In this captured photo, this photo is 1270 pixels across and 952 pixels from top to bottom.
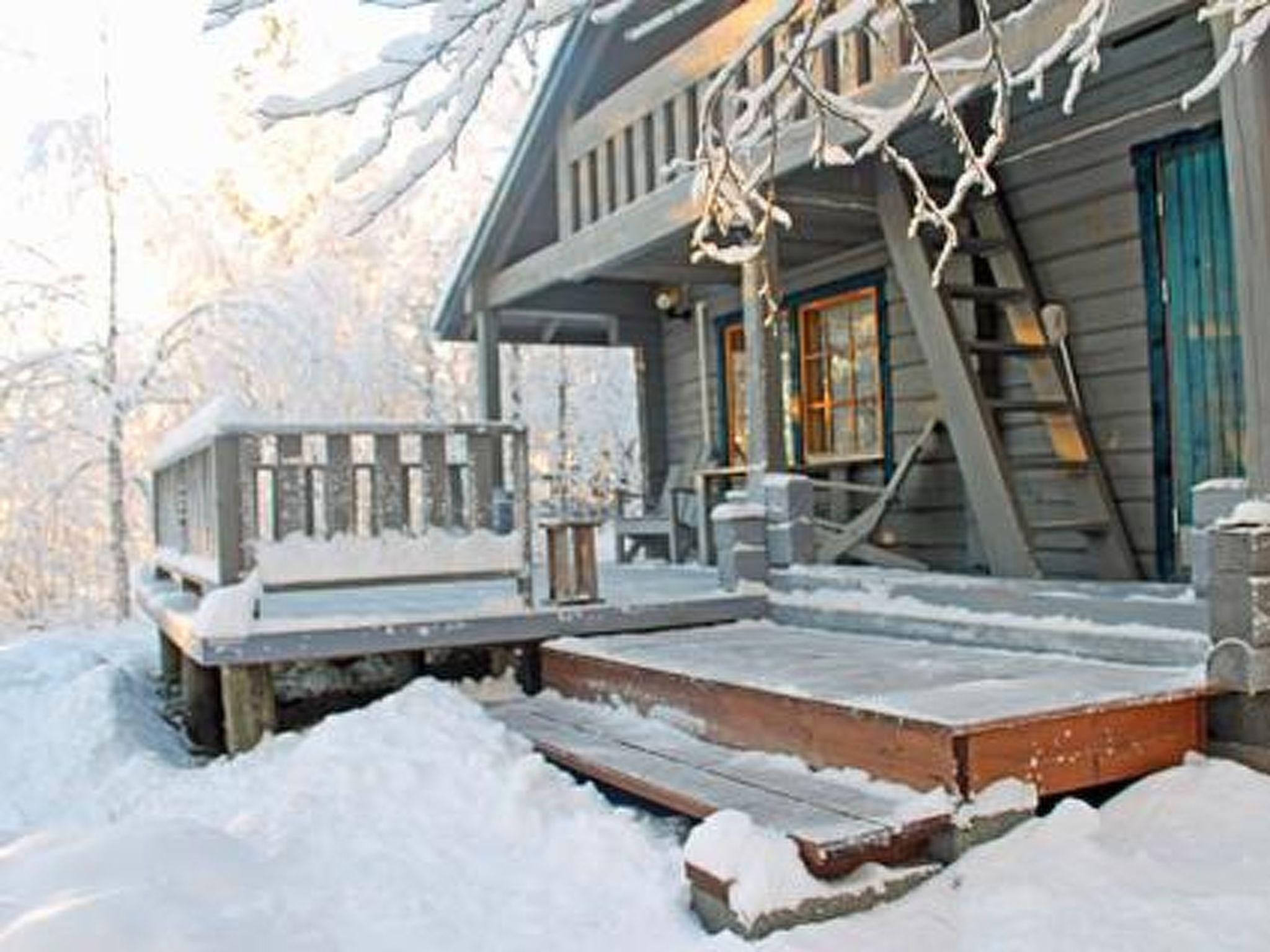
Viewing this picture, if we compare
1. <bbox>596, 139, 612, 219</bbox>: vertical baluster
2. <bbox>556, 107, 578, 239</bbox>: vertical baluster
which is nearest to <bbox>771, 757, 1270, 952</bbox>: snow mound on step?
<bbox>596, 139, 612, 219</bbox>: vertical baluster

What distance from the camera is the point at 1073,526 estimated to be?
5.70m

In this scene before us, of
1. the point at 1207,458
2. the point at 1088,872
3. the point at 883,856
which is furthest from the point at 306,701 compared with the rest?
the point at 1207,458

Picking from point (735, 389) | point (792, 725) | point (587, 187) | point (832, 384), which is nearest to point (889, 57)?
point (587, 187)

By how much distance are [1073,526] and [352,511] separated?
3.50m

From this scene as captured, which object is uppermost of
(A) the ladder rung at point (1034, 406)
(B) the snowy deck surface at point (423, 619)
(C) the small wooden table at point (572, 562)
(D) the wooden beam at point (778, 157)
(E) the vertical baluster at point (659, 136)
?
(E) the vertical baluster at point (659, 136)

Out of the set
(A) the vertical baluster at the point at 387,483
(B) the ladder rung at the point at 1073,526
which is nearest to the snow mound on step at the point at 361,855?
(A) the vertical baluster at the point at 387,483

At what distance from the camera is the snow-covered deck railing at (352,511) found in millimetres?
5191

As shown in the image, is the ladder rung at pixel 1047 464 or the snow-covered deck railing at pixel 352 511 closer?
the snow-covered deck railing at pixel 352 511

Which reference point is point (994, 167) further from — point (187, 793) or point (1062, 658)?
point (187, 793)

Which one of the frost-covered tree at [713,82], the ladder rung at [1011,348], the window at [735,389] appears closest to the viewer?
the frost-covered tree at [713,82]

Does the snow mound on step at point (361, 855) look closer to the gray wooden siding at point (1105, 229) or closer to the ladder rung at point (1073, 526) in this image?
the ladder rung at point (1073, 526)

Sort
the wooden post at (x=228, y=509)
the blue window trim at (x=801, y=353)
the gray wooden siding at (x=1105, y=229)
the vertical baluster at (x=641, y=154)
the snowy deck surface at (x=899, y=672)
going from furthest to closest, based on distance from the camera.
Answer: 1. the blue window trim at (x=801, y=353)
2. the vertical baluster at (x=641, y=154)
3. the gray wooden siding at (x=1105, y=229)
4. the wooden post at (x=228, y=509)
5. the snowy deck surface at (x=899, y=672)

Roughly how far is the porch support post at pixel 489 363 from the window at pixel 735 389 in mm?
1877

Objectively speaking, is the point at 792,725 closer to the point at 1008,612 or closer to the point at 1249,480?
the point at 1008,612
